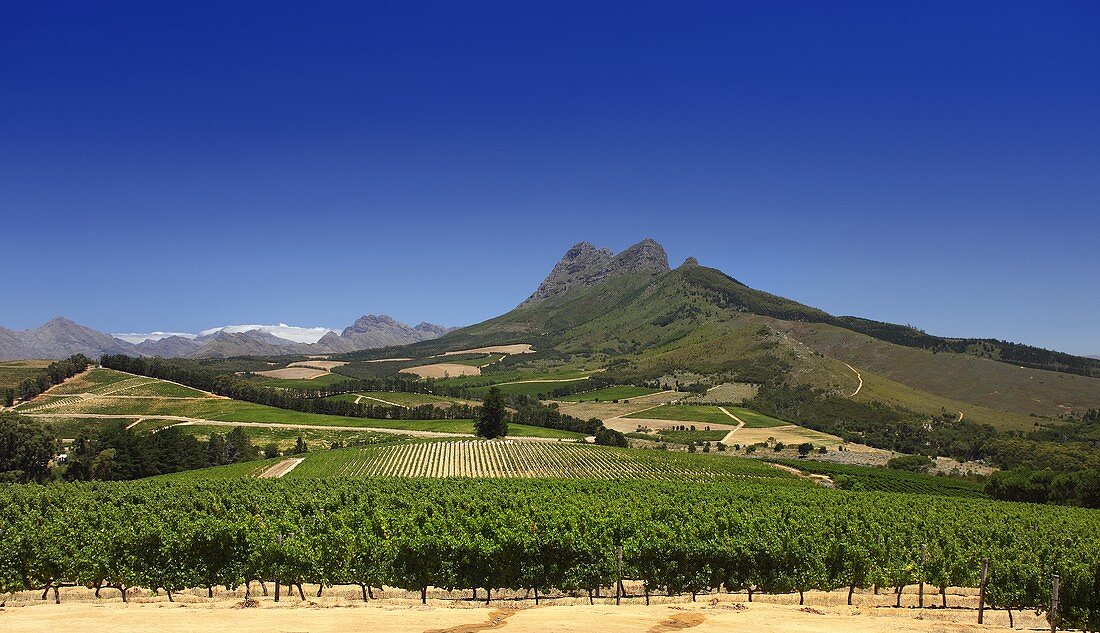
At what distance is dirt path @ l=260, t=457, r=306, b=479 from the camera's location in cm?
10495

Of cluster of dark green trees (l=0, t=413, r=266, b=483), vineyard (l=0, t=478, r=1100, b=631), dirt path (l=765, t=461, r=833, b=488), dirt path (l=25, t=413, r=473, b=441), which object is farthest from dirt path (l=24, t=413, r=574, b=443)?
vineyard (l=0, t=478, r=1100, b=631)

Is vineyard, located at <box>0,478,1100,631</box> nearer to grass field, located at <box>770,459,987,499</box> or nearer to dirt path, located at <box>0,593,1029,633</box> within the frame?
dirt path, located at <box>0,593,1029,633</box>

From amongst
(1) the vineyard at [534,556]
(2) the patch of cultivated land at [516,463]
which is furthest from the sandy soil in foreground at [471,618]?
(2) the patch of cultivated land at [516,463]

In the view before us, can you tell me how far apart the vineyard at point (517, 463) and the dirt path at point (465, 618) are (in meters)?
68.5

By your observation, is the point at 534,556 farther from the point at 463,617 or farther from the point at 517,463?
the point at 517,463

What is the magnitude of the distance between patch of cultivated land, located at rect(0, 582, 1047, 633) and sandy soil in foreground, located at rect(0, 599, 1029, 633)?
0.05 m

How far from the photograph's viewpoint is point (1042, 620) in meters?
33.5

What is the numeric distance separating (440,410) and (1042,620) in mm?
175548

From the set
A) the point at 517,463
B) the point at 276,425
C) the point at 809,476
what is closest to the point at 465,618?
the point at 517,463

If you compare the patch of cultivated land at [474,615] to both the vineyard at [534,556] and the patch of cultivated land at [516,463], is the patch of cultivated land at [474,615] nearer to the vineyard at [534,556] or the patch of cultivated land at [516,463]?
the vineyard at [534,556]

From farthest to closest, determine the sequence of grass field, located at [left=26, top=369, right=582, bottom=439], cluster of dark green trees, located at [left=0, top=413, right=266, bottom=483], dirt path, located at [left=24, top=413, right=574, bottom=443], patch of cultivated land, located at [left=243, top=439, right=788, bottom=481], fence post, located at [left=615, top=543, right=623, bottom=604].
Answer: grass field, located at [left=26, top=369, right=582, bottom=439], dirt path, located at [left=24, top=413, right=574, bottom=443], cluster of dark green trees, located at [left=0, top=413, right=266, bottom=483], patch of cultivated land, located at [left=243, top=439, right=788, bottom=481], fence post, located at [left=615, top=543, right=623, bottom=604]

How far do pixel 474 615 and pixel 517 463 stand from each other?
91.3 m

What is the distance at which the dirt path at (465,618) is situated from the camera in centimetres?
2723

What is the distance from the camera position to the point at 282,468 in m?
112
